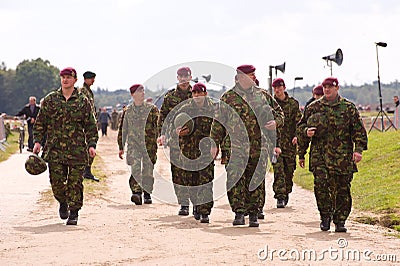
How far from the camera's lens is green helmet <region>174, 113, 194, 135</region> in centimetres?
1184

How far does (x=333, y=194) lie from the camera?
1047cm

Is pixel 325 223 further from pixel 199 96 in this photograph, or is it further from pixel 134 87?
pixel 134 87

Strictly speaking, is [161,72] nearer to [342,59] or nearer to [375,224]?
[375,224]

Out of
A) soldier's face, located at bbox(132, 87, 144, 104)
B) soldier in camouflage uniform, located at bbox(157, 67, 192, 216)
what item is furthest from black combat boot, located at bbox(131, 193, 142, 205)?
soldier's face, located at bbox(132, 87, 144, 104)

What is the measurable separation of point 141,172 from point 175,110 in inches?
83.9

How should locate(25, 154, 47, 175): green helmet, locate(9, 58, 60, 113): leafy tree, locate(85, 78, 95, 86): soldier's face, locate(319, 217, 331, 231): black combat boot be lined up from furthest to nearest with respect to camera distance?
locate(9, 58, 60, 113): leafy tree < locate(85, 78, 95, 86): soldier's face < locate(25, 154, 47, 175): green helmet < locate(319, 217, 331, 231): black combat boot

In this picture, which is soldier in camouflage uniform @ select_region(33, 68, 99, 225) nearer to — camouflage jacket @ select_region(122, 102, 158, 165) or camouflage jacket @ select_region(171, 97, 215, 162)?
camouflage jacket @ select_region(171, 97, 215, 162)

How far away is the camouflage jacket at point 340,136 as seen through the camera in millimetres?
10203

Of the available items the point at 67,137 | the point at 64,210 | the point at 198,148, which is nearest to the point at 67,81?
the point at 67,137

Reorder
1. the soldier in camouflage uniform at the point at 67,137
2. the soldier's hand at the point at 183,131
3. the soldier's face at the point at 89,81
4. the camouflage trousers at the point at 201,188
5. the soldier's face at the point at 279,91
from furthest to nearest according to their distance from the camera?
the soldier's face at the point at 89,81
the soldier's face at the point at 279,91
the soldier's hand at the point at 183,131
the camouflage trousers at the point at 201,188
the soldier in camouflage uniform at the point at 67,137

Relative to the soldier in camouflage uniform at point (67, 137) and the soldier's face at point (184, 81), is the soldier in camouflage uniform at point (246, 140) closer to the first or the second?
the soldier's face at point (184, 81)

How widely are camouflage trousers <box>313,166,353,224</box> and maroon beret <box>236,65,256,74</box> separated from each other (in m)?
1.70

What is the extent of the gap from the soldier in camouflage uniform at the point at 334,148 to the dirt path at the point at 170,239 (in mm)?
404

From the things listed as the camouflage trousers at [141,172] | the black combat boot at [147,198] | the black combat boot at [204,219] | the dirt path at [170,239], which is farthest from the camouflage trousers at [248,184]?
the black combat boot at [147,198]
